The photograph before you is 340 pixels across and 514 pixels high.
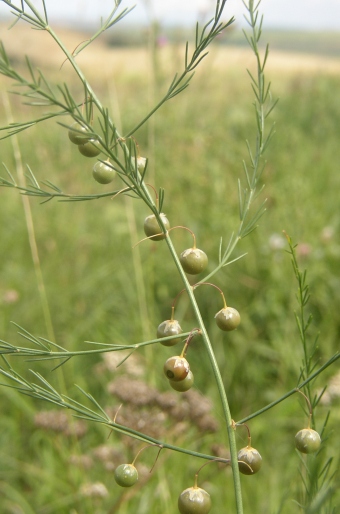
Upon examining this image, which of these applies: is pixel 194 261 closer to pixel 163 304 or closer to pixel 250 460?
pixel 250 460

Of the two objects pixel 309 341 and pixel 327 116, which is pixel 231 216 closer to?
pixel 309 341

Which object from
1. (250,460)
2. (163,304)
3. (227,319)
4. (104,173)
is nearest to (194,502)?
(250,460)

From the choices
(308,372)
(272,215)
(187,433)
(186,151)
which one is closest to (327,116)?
(186,151)

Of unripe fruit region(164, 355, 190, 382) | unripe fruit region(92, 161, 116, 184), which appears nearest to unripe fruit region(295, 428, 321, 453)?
unripe fruit region(164, 355, 190, 382)

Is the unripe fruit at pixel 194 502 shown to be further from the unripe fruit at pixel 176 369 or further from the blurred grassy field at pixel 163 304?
the blurred grassy field at pixel 163 304

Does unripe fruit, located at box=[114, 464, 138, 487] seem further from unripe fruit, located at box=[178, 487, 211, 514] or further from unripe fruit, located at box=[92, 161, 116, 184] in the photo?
unripe fruit, located at box=[92, 161, 116, 184]

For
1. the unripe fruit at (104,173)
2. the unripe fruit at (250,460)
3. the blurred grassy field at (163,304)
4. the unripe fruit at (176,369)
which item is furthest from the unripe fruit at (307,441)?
the blurred grassy field at (163,304)
